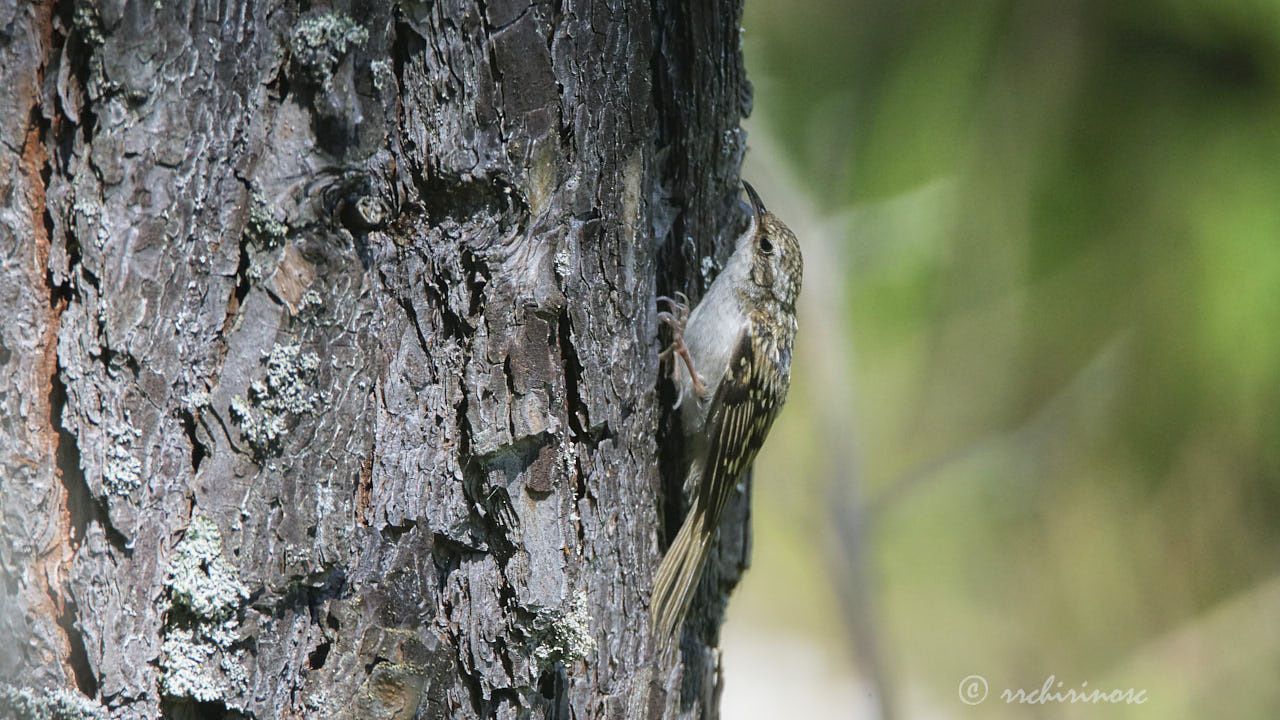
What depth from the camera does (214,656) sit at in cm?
133

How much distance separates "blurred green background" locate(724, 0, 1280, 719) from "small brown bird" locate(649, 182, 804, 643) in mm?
916

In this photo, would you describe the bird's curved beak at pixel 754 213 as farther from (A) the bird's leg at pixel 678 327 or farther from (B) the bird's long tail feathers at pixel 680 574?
(B) the bird's long tail feathers at pixel 680 574

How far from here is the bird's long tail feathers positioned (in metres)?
1.83

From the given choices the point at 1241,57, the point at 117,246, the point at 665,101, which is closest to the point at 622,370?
the point at 665,101

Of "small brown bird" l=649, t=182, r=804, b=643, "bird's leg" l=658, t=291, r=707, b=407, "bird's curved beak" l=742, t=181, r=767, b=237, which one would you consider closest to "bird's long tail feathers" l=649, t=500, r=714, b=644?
"small brown bird" l=649, t=182, r=804, b=643

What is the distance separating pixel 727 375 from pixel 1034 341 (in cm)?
175

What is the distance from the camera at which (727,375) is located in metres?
2.69

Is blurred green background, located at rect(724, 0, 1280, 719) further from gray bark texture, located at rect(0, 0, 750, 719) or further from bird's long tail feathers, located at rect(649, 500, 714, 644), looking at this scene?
gray bark texture, located at rect(0, 0, 750, 719)

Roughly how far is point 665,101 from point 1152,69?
240cm

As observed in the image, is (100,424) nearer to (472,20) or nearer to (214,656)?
(214,656)

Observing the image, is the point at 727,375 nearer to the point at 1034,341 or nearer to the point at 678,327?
the point at 678,327

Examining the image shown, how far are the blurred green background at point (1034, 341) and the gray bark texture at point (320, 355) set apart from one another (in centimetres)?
215

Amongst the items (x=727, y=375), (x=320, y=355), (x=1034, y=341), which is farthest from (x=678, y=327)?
(x=1034, y=341)

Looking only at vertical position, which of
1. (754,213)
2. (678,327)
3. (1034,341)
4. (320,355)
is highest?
(1034,341)
